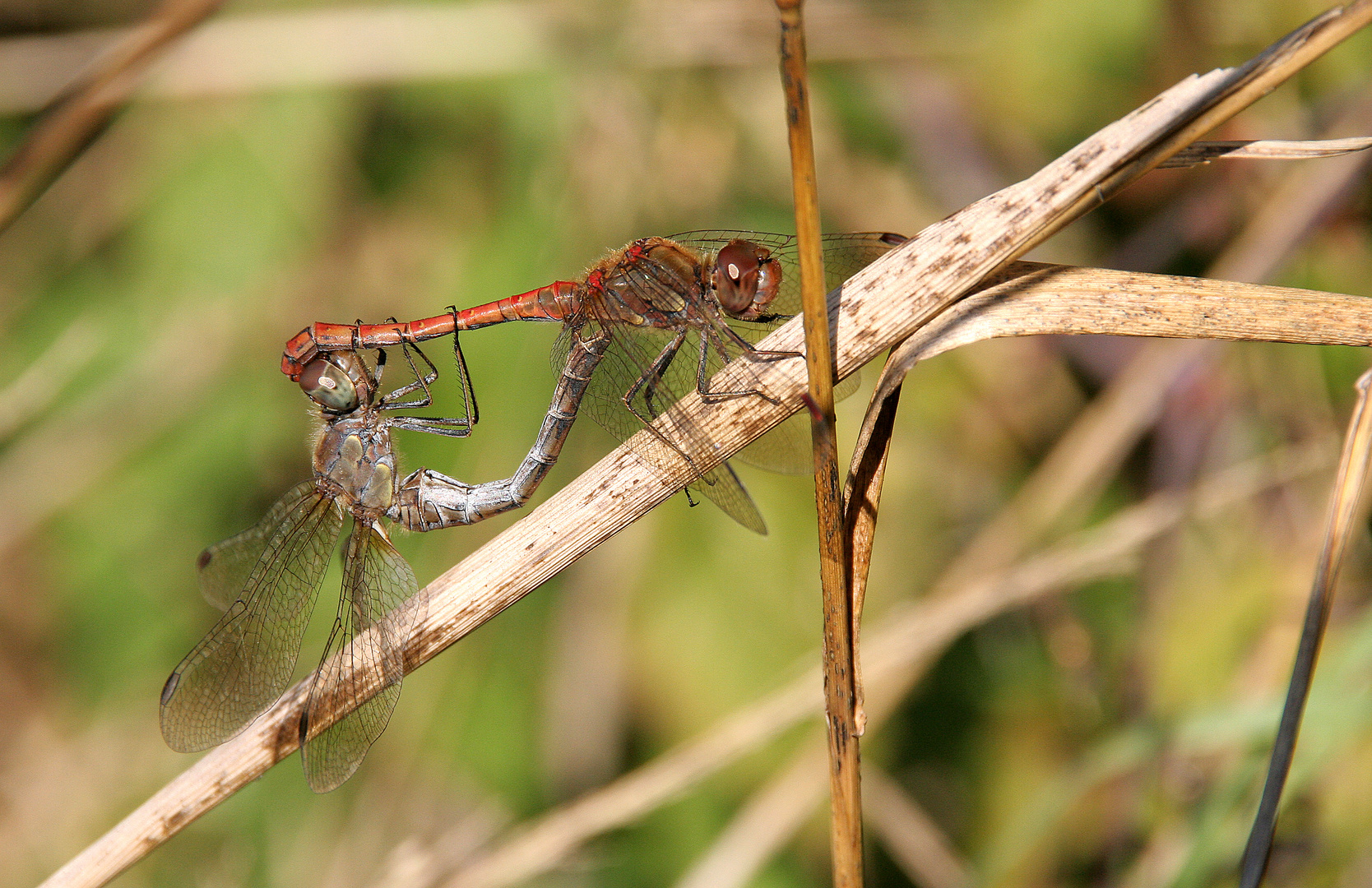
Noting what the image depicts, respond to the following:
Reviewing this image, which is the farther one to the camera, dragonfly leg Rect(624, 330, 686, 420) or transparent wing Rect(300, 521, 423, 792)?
dragonfly leg Rect(624, 330, 686, 420)

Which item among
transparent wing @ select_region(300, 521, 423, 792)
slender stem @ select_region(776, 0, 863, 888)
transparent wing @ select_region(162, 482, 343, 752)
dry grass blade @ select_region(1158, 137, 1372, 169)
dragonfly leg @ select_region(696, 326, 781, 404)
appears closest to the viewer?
slender stem @ select_region(776, 0, 863, 888)

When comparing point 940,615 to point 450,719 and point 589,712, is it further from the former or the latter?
point 450,719

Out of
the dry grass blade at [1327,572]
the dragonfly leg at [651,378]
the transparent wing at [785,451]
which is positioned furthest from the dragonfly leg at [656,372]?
the dry grass blade at [1327,572]

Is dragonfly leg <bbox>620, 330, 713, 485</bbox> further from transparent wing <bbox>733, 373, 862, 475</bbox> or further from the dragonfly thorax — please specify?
the dragonfly thorax

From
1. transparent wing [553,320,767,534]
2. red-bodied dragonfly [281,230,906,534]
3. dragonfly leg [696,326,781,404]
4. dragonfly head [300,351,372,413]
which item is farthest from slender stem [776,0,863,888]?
dragonfly head [300,351,372,413]

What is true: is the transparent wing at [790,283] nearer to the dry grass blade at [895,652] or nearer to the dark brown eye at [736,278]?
the dark brown eye at [736,278]

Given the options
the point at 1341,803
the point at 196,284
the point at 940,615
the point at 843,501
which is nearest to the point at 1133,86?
the point at 940,615

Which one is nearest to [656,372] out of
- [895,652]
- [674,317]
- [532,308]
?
[674,317]
